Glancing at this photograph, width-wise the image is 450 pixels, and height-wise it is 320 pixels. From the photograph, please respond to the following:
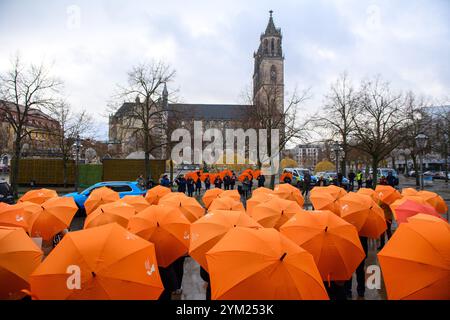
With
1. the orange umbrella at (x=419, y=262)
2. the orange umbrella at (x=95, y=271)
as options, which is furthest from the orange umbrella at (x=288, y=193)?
the orange umbrella at (x=95, y=271)

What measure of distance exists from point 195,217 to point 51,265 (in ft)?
14.6

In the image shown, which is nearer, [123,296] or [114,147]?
[123,296]

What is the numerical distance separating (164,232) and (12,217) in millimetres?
3422

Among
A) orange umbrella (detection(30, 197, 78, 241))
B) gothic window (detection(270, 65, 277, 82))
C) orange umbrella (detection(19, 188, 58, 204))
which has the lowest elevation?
orange umbrella (detection(30, 197, 78, 241))

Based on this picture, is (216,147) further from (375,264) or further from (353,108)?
(375,264)

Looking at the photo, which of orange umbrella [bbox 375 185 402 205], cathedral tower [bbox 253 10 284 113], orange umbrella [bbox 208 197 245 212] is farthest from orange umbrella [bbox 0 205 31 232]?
cathedral tower [bbox 253 10 284 113]

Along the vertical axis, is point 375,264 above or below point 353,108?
below

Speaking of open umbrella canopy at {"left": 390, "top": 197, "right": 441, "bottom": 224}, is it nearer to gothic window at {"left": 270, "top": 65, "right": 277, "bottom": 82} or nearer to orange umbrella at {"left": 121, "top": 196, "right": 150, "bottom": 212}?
orange umbrella at {"left": 121, "top": 196, "right": 150, "bottom": 212}

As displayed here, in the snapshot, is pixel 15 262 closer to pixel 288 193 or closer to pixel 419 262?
pixel 419 262

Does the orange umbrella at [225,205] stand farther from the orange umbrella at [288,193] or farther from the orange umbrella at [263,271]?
the orange umbrella at [263,271]

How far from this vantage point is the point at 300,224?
5.00m

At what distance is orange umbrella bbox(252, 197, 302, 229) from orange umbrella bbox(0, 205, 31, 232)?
4739mm

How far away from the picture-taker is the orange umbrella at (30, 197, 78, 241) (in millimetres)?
7488
